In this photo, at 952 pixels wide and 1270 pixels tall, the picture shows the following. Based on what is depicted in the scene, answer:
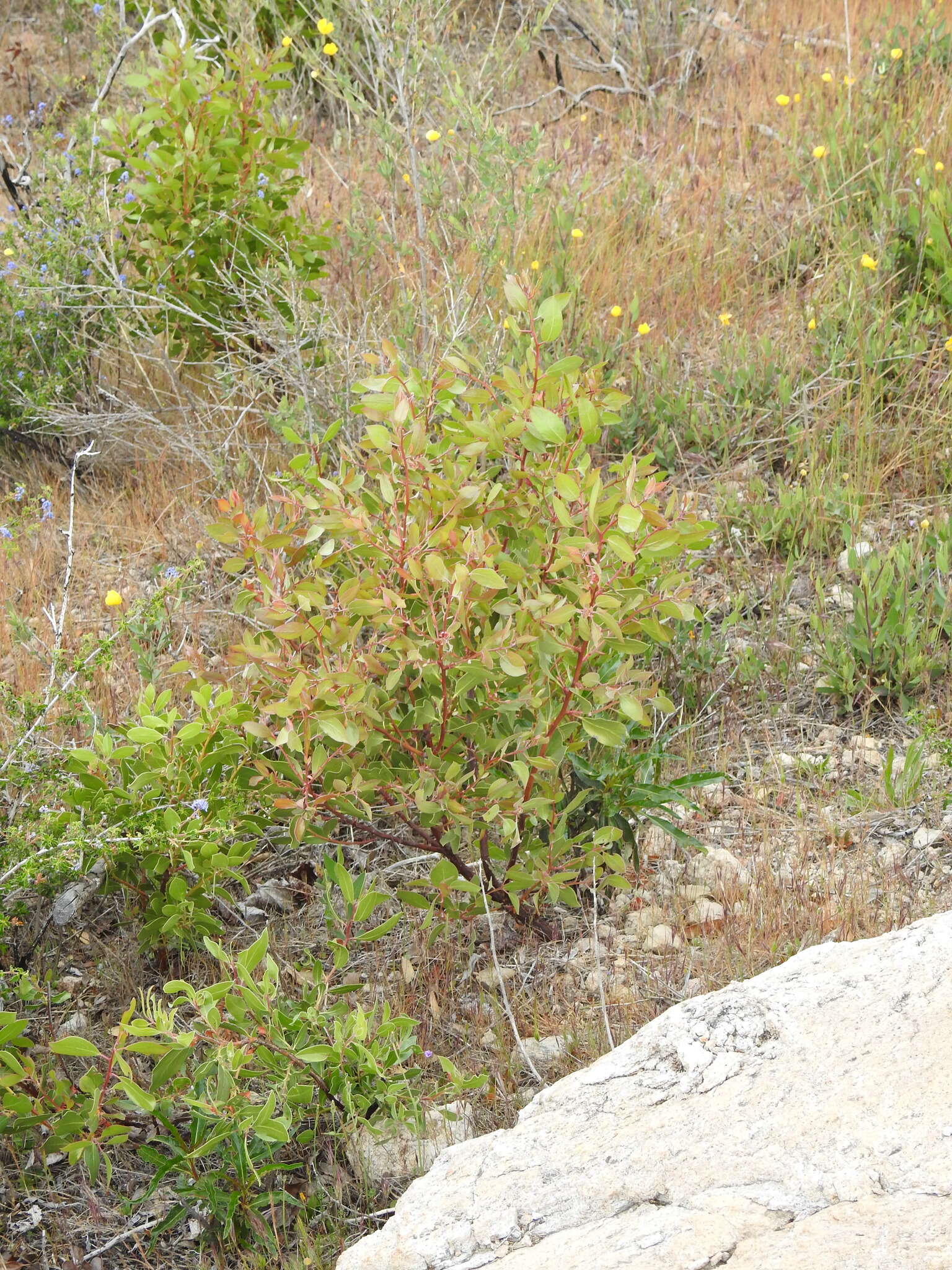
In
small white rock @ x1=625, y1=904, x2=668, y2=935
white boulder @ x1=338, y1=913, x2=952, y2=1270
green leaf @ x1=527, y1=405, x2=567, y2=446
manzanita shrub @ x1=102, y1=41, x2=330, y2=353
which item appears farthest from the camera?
manzanita shrub @ x1=102, y1=41, x2=330, y2=353

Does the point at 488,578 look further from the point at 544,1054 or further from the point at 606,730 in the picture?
the point at 544,1054

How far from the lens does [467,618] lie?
84.5 inches

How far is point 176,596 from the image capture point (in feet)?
A: 11.2

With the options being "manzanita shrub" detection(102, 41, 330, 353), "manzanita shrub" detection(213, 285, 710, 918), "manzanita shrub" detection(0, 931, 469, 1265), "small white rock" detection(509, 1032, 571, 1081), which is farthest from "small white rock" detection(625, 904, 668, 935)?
"manzanita shrub" detection(102, 41, 330, 353)

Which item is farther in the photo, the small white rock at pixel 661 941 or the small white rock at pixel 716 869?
the small white rock at pixel 716 869

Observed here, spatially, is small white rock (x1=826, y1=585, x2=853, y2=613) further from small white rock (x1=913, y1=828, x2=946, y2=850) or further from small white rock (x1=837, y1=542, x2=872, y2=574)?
small white rock (x1=913, y1=828, x2=946, y2=850)

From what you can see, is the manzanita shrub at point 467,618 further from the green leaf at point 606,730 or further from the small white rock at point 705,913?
the small white rock at point 705,913

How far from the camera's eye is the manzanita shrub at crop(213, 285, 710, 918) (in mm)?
2125

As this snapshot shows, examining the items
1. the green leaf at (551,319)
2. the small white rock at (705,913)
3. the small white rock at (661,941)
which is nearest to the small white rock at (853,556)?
the small white rock at (705,913)

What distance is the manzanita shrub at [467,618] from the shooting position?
2125 mm

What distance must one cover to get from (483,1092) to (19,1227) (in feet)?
2.78

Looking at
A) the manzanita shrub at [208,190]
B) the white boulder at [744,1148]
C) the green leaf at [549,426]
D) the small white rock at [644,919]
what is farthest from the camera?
the manzanita shrub at [208,190]

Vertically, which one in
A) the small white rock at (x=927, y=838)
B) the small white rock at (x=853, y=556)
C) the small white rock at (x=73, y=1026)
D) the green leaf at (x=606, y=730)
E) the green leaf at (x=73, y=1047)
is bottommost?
the small white rock at (x=927, y=838)

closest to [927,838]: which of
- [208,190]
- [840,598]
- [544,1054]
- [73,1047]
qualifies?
[840,598]
